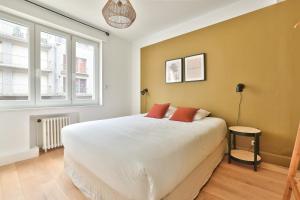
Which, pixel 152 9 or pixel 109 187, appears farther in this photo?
pixel 152 9

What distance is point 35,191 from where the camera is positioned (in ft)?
5.17

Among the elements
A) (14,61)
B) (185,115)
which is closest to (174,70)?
(185,115)

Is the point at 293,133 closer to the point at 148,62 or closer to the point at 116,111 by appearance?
the point at 148,62

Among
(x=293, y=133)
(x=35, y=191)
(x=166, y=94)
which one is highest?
(x=166, y=94)

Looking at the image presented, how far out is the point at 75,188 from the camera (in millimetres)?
1633

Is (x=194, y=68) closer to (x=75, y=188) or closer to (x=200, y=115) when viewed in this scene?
(x=200, y=115)

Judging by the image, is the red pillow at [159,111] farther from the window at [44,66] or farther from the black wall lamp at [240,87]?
the window at [44,66]

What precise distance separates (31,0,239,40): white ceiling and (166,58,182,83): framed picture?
82 cm

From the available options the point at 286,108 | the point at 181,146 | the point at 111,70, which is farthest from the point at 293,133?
the point at 111,70

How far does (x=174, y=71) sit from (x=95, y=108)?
2002mm

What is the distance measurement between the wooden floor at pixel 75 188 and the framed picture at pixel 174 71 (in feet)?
6.10

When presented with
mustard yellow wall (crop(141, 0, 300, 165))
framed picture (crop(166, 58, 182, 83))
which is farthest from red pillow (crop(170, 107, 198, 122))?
framed picture (crop(166, 58, 182, 83))

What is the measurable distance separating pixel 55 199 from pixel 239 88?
2.81 metres

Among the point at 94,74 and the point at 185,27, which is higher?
the point at 185,27
